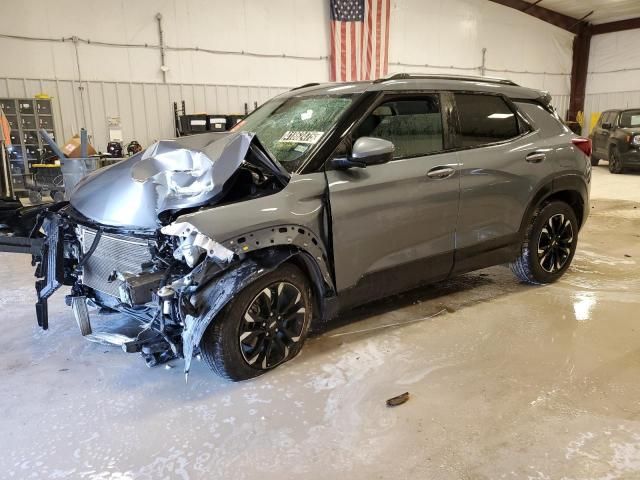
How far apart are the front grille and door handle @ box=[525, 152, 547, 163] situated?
2.82 metres

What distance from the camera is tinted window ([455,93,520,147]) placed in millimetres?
3551

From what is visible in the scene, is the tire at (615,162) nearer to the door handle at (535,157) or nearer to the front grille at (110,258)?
the door handle at (535,157)

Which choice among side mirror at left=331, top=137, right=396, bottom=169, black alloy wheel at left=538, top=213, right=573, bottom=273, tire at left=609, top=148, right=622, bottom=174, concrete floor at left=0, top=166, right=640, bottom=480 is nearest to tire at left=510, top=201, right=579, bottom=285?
black alloy wheel at left=538, top=213, right=573, bottom=273

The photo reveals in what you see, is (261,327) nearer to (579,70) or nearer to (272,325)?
(272,325)

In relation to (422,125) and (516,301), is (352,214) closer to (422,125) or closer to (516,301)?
(422,125)

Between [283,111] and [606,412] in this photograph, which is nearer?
[606,412]

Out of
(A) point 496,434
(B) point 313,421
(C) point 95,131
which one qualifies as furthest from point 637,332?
(C) point 95,131

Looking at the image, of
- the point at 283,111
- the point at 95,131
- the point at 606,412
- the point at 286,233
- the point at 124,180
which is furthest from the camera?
the point at 95,131

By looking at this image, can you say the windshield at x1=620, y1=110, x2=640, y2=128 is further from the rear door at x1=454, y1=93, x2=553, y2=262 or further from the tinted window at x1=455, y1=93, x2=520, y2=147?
the tinted window at x1=455, y1=93, x2=520, y2=147

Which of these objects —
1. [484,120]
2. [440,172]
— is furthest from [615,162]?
[440,172]

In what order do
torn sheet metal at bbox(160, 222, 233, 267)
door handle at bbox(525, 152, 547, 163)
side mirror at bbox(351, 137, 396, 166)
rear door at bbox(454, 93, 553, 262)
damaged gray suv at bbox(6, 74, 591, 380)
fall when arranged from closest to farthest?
torn sheet metal at bbox(160, 222, 233, 267) → damaged gray suv at bbox(6, 74, 591, 380) → side mirror at bbox(351, 137, 396, 166) → rear door at bbox(454, 93, 553, 262) → door handle at bbox(525, 152, 547, 163)

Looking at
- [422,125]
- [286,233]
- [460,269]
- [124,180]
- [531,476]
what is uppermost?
[422,125]

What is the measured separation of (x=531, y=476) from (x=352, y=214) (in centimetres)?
156

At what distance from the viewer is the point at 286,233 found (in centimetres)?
270
